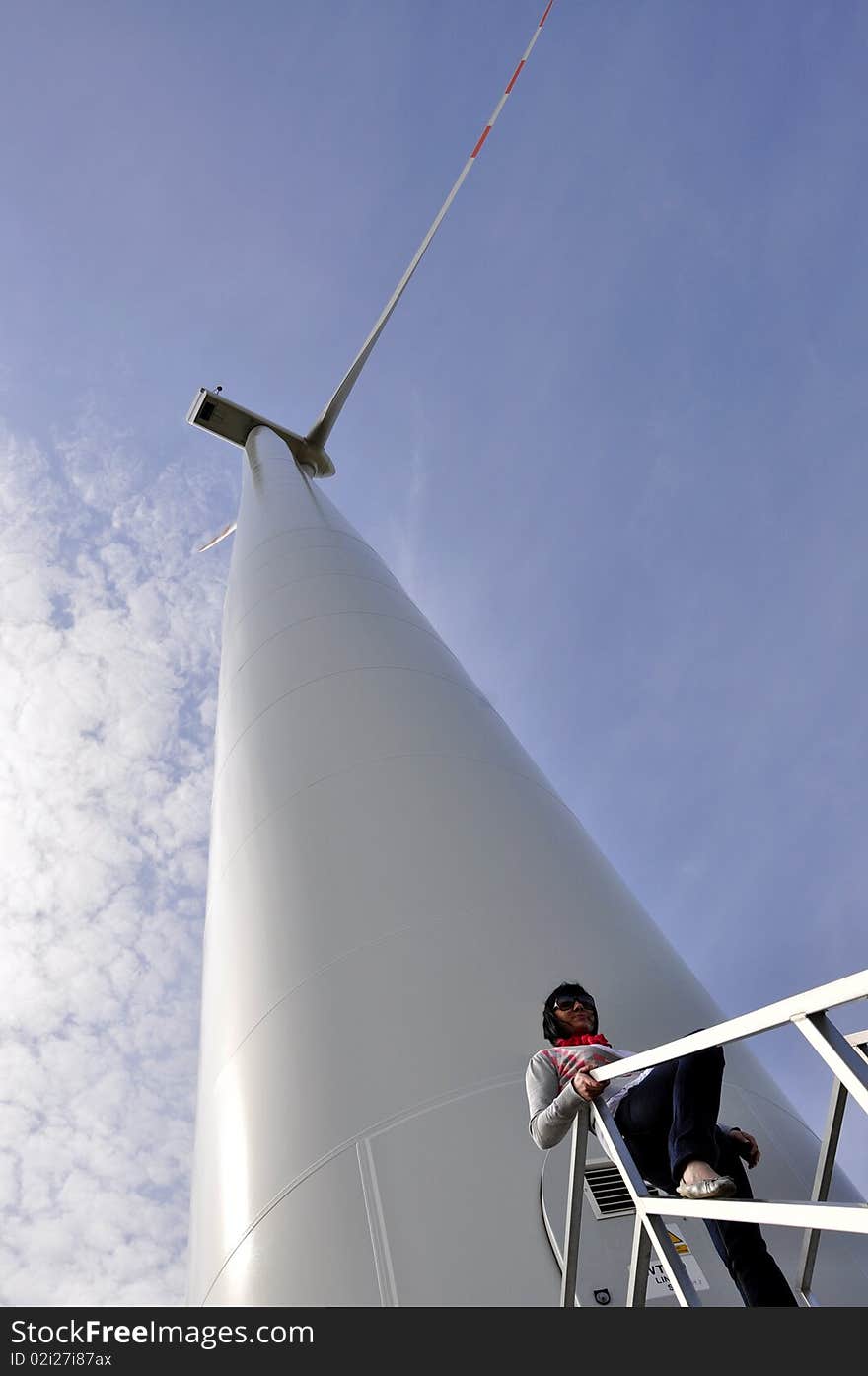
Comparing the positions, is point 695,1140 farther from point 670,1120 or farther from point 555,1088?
point 555,1088

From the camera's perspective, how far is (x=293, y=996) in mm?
4629

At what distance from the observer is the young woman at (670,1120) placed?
2.93m

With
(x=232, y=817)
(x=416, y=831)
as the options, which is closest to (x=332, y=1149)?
(x=416, y=831)

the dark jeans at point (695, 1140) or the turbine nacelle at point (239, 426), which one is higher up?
the turbine nacelle at point (239, 426)

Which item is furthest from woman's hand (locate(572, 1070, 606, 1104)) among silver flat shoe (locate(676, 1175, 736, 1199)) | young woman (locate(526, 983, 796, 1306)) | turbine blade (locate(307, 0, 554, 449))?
turbine blade (locate(307, 0, 554, 449))

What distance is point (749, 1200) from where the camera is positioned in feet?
8.34

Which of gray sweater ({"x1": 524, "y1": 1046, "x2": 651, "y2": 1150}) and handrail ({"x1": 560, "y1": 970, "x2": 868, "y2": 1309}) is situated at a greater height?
gray sweater ({"x1": 524, "y1": 1046, "x2": 651, "y2": 1150})

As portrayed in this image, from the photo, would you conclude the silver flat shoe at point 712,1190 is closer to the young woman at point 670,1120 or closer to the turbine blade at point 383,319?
the young woman at point 670,1120

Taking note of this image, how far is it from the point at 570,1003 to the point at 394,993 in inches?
37.1

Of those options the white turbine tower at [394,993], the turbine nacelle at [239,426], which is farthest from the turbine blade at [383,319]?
the white turbine tower at [394,993]

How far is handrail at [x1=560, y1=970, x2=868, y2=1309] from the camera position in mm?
2057

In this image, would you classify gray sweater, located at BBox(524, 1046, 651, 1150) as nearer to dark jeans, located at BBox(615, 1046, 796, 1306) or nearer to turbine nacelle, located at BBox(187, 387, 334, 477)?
dark jeans, located at BBox(615, 1046, 796, 1306)

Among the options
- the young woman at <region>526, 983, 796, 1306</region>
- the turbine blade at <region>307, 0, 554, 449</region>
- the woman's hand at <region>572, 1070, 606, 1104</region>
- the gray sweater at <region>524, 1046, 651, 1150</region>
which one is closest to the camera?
the young woman at <region>526, 983, 796, 1306</region>

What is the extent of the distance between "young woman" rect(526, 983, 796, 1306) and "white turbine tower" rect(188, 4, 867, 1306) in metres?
0.43
